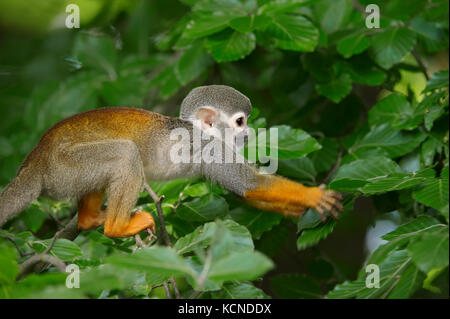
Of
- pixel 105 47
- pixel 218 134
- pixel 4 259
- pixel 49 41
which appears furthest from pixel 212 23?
pixel 49 41

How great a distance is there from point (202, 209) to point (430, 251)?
1.25 metres

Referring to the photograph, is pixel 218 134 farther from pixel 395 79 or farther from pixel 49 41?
pixel 49 41

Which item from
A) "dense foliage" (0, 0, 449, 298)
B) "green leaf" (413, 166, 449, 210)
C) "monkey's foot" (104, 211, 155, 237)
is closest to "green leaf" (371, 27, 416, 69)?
"dense foliage" (0, 0, 449, 298)

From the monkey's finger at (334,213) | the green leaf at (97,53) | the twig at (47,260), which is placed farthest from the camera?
the green leaf at (97,53)

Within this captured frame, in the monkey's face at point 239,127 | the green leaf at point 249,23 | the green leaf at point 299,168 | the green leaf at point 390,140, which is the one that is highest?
the green leaf at point 249,23

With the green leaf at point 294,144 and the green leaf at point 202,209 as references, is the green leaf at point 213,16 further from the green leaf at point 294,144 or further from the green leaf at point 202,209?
the green leaf at point 202,209

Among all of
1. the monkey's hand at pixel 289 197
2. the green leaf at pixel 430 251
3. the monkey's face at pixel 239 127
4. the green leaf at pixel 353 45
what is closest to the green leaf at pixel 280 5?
the green leaf at pixel 353 45

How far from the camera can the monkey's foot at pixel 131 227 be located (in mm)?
2775

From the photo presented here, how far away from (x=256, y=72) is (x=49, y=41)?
190 centimetres

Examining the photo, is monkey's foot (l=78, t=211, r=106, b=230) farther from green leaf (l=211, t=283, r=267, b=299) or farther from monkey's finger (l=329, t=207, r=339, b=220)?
monkey's finger (l=329, t=207, r=339, b=220)

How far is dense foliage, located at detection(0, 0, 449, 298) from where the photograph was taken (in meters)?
2.08

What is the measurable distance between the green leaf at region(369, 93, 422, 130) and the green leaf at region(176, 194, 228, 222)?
112 cm

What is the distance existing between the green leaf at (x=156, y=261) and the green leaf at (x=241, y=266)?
96mm

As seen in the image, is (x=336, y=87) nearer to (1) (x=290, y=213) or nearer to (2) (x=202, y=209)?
(1) (x=290, y=213)
